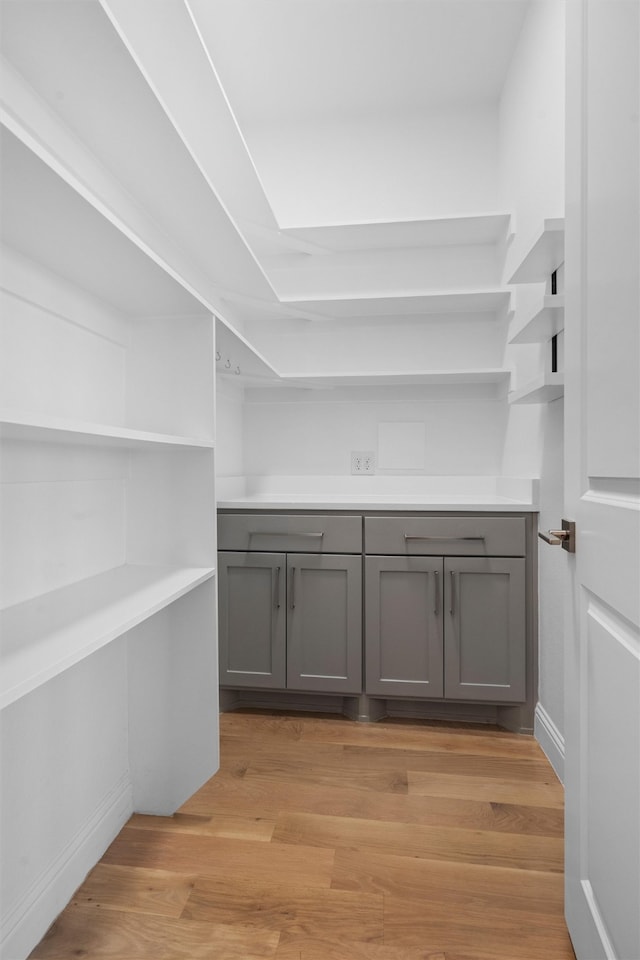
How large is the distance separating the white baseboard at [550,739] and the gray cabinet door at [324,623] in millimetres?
710

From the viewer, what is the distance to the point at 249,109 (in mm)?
2754

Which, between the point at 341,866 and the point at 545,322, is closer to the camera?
the point at 341,866

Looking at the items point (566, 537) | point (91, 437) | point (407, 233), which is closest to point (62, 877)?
point (91, 437)

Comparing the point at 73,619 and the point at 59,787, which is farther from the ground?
the point at 73,619

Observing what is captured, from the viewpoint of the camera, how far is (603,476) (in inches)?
38.1

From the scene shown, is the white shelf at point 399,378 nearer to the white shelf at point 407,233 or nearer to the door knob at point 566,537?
the white shelf at point 407,233

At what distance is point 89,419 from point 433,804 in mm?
1545

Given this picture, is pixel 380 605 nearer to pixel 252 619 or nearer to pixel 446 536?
pixel 446 536

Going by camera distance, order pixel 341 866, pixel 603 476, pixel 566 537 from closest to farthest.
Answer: pixel 603 476 → pixel 566 537 → pixel 341 866

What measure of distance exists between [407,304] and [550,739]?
6.48 ft

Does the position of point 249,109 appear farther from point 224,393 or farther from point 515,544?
point 515,544

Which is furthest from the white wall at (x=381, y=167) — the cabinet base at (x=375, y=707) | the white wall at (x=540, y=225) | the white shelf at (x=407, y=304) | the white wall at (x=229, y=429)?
the cabinet base at (x=375, y=707)

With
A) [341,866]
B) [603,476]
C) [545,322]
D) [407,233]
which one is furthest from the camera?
[407,233]

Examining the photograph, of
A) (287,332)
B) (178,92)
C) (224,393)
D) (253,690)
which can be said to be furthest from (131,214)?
(253,690)
